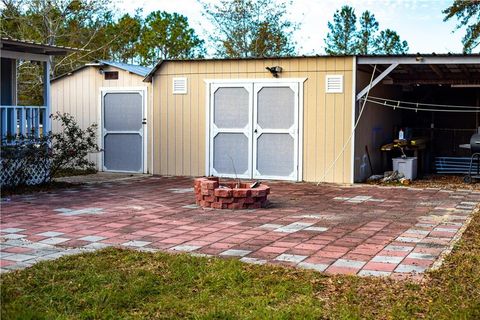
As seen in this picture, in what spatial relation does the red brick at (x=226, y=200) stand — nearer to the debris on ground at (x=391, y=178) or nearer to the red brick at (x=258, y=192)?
the red brick at (x=258, y=192)

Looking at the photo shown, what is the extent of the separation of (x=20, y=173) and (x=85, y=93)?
4.04 metres

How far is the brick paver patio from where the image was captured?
4960mm

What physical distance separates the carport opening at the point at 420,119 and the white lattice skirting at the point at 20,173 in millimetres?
5586

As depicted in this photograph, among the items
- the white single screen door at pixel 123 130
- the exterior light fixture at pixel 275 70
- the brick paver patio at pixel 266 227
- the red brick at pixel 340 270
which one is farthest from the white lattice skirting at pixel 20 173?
the red brick at pixel 340 270

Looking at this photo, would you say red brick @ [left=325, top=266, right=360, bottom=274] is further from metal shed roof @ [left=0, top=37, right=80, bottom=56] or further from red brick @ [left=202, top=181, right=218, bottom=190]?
metal shed roof @ [left=0, top=37, right=80, bottom=56]

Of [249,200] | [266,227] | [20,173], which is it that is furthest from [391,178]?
[20,173]

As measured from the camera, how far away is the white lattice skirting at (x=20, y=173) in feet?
30.2

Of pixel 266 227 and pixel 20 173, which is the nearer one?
pixel 266 227

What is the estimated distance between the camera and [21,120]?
9.88 m

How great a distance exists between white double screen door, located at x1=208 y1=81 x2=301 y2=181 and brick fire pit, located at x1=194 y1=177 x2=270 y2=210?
3.37 m

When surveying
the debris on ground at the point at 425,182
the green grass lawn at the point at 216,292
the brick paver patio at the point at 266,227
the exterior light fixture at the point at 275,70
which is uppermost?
the exterior light fixture at the point at 275,70

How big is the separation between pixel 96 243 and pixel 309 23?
20610mm

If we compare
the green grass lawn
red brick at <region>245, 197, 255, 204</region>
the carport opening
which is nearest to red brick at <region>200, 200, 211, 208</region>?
red brick at <region>245, 197, 255, 204</region>

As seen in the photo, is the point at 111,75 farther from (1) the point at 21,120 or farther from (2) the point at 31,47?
(1) the point at 21,120
